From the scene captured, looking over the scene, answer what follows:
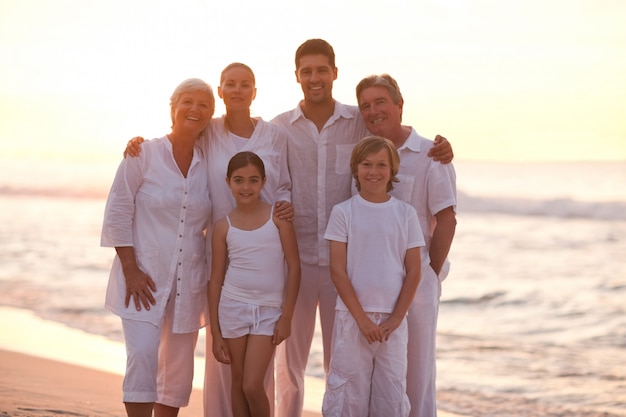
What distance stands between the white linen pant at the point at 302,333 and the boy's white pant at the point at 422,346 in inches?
20.9

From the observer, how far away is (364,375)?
4523 millimetres

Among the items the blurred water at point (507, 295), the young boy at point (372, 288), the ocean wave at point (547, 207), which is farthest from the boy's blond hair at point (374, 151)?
the ocean wave at point (547, 207)

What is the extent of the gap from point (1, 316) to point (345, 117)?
5832mm

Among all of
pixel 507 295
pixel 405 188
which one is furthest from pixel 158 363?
Result: pixel 507 295

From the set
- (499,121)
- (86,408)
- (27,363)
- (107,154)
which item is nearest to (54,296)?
(27,363)

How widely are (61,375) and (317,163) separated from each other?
10.6 ft

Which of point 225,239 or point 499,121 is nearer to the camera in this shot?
point 225,239

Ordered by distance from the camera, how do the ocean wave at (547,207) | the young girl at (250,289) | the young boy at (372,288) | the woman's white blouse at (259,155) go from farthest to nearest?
the ocean wave at (547,207) → the woman's white blouse at (259,155) → the young girl at (250,289) → the young boy at (372,288)

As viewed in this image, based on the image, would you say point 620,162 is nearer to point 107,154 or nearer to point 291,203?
point 107,154

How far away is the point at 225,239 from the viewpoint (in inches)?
186

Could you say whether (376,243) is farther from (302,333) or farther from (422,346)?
(302,333)

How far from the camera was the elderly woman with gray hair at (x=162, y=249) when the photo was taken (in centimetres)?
474

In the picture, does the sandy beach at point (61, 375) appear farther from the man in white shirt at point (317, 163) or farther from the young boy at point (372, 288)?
the young boy at point (372, 288)

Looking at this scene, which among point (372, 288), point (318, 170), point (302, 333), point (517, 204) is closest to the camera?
point (372, 288)
